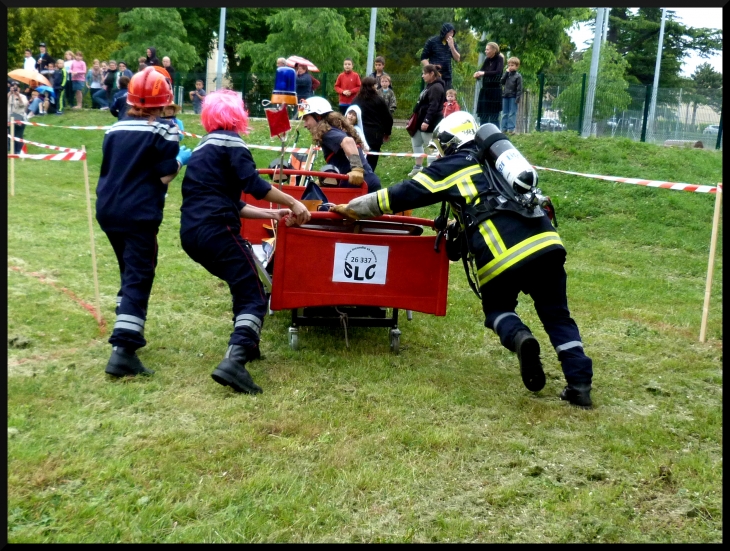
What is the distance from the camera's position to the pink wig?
194 inches

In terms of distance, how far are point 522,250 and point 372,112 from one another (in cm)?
850

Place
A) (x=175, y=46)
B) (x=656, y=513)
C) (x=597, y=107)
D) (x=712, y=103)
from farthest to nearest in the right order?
(x=175, y=46) → (x=712, y=103) → (x=597, y=107) → (x=656, y=513)

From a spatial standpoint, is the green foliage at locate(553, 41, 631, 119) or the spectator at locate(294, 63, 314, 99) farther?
the green foliage at locate(553, 41, 631, 119)

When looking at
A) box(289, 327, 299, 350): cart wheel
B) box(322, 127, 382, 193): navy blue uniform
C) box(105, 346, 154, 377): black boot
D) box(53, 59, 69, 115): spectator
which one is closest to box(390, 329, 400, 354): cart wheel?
box(289, 327, 299, 350): cart wheel

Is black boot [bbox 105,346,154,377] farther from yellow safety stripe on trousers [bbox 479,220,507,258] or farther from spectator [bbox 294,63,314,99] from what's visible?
spectator [bbox 294,63,314,99]

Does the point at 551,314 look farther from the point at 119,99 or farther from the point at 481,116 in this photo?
the point at 481,116

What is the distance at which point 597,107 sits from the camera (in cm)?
1833

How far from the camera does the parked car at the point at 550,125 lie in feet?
57.8

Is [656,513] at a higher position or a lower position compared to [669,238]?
lower

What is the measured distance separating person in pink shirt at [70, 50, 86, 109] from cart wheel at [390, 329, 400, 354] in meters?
22.4

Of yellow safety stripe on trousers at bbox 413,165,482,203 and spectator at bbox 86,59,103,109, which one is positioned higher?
spectator at bbox 86,59,103,109

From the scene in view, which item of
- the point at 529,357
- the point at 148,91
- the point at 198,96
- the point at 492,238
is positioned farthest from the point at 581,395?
the point at 198,96

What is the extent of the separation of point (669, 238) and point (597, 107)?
319 inches

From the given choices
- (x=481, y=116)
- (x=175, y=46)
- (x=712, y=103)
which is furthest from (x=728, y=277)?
(x=175, y=46)
